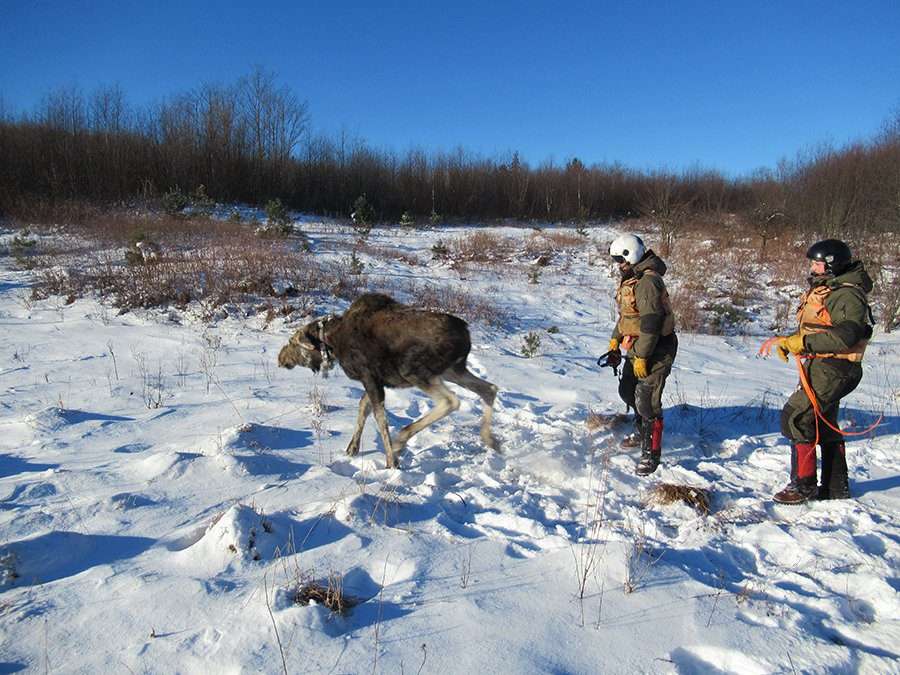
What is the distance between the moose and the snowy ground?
0.34m

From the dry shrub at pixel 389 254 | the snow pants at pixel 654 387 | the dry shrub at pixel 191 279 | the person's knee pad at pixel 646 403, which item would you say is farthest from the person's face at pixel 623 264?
the dry shrub at pixel 389 254

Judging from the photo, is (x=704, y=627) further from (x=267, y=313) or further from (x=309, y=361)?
(x=267, y=313)

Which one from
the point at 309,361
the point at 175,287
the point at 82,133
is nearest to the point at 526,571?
the point at 309,361

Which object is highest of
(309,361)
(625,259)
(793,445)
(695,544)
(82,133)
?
(82,133)

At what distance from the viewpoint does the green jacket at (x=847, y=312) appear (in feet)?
12.2

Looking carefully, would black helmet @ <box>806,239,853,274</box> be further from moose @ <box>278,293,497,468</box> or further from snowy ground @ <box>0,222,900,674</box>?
moose @ <box>278,293,497,468</box>

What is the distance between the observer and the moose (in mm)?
4699

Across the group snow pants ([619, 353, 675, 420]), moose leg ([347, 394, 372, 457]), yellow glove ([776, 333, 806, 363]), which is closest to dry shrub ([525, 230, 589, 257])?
snow pants ([619, 353, 675, 420])

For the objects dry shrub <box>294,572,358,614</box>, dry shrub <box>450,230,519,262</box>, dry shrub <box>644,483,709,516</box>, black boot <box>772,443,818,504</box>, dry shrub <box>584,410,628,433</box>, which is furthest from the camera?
dry shrub <box>450,230,519,262</box>

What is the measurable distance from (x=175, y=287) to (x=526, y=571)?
10.8 metres

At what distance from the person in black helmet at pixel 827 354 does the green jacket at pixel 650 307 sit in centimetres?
93

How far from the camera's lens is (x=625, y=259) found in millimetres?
4801

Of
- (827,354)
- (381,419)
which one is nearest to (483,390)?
(381,419)

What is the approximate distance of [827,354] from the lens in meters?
3.96
